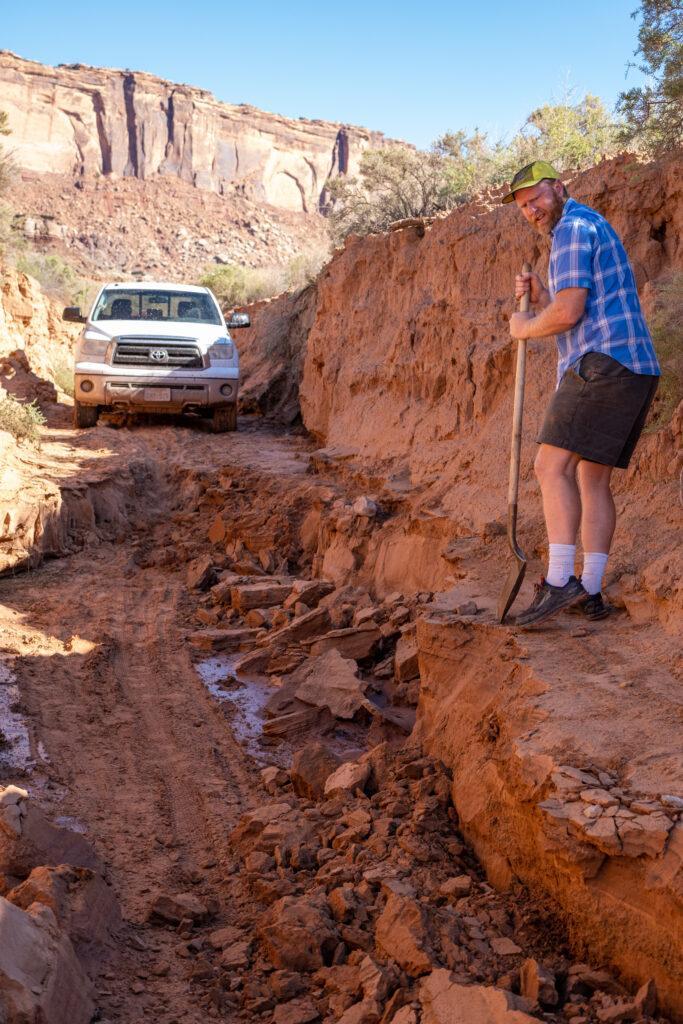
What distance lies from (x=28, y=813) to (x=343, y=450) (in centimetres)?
692

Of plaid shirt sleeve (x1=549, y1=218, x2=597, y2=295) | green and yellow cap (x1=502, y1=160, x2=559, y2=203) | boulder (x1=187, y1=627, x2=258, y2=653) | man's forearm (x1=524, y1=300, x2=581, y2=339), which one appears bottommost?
boulder (x1=187, y1=627, x2=258, y2=653)

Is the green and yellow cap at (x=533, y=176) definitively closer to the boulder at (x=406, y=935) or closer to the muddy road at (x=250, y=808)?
the muddy road at (x=250, y=808)

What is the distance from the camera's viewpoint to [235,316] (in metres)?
13.4

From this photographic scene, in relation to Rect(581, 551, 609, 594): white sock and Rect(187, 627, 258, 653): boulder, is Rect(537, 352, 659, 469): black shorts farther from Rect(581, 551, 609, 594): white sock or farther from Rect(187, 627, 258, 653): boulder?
Rect(187, 627, 258, 653): boulder

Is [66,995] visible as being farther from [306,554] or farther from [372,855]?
[306,554]

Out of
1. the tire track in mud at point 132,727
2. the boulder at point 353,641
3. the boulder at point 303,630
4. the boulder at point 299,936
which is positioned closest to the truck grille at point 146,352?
the tire track in mud at point 132,727

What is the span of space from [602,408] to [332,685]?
2470mm

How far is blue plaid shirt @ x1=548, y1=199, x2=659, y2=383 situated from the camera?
4281 mm

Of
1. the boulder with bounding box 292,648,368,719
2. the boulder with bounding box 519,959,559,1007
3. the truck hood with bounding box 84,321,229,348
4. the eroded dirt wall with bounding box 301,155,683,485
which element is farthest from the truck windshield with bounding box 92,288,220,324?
the boulder with bounding box 519,959,559,1007

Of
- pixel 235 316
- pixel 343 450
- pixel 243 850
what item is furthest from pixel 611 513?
pixel 235 316

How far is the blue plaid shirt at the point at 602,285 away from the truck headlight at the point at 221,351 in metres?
9.18

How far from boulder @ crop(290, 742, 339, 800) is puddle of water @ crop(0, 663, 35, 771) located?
4.66ft

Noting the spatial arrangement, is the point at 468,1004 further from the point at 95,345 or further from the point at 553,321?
the point at 95,345

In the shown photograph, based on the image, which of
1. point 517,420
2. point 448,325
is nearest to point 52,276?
point 448,325
